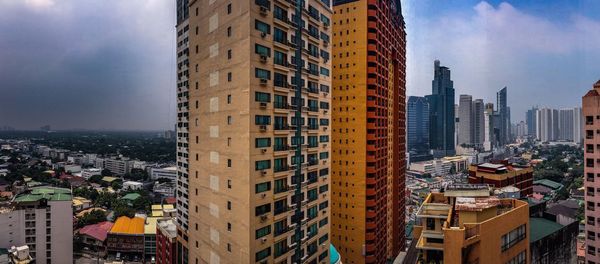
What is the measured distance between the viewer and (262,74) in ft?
23.6

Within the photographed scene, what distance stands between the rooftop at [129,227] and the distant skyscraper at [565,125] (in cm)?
3756

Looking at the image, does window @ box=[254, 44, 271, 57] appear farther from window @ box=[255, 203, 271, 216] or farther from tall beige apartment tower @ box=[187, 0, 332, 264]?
window @ box=[255, 203, 271, 216]

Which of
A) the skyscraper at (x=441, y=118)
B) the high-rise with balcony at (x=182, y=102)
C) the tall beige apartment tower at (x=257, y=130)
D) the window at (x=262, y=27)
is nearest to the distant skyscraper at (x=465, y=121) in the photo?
the skyscraper at (x=441, y=118)

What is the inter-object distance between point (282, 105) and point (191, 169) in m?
3.16

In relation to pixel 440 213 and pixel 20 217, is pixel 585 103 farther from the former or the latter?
pixel 20 217

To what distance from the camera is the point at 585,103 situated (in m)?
11.1

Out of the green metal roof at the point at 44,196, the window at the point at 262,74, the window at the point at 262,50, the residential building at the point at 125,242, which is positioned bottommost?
the residential building at the point at 125,242

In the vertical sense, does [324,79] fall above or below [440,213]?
above

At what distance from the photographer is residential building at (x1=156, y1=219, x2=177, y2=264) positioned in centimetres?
1320

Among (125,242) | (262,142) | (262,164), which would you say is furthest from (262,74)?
(125,242)

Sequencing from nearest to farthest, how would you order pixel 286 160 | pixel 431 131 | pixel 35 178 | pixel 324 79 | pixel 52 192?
pixel 286 160 → pixel 324 79 → pixel 52 192 → pixel 35 178 → pixel 431 131

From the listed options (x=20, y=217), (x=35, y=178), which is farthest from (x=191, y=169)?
(x=35, y=178)

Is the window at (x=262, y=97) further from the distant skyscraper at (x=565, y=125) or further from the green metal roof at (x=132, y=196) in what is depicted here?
the distant skyscraper at (x=565, y=125)

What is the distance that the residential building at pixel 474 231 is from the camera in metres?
4.71
